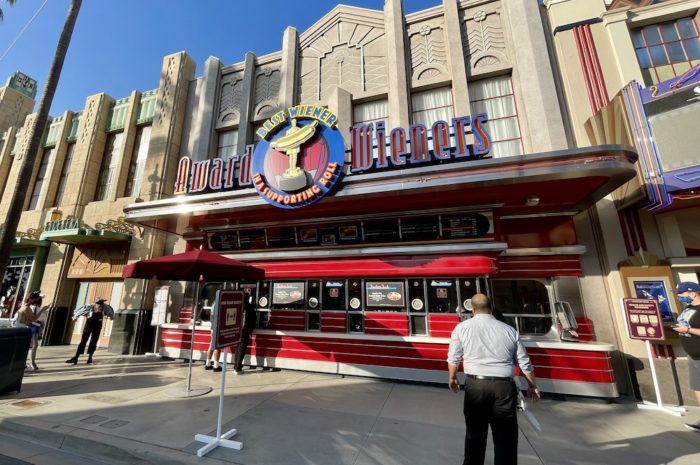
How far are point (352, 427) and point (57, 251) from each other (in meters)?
15.5

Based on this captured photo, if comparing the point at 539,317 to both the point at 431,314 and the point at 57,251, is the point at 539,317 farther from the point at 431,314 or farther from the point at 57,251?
the point at 57,251

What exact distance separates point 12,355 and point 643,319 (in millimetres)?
12724

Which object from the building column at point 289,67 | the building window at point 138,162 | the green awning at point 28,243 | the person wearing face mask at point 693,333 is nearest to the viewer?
the person wearing face mask at point 693,333

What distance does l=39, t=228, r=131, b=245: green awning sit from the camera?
11031 mm

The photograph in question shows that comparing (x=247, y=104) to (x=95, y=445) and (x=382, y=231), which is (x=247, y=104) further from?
(x=95, y=445)

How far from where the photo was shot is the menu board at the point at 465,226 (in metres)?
7.45

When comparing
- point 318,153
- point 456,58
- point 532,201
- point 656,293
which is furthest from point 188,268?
point 456,58

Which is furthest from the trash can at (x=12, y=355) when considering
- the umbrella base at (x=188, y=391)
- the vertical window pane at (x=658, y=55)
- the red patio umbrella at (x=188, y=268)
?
the vertical window pane at (x=658, y=55)

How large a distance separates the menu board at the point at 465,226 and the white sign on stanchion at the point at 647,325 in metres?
3.19

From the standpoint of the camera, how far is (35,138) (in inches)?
282

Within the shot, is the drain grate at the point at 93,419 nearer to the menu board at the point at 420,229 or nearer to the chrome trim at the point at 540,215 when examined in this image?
the menu board at the point at 420,229

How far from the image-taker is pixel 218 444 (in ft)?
13.0

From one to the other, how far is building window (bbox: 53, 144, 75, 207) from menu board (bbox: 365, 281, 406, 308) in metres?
15.7

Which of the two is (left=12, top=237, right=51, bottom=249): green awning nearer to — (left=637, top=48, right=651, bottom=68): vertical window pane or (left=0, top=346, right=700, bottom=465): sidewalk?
(left=0, top=346, right=700, bottom=465): sidewalk
